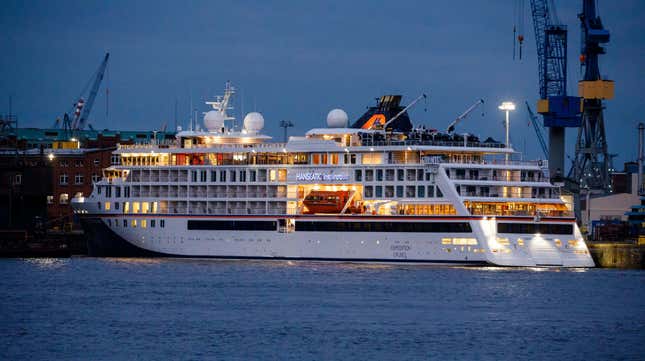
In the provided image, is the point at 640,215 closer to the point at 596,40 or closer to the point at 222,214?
the point at 596,40

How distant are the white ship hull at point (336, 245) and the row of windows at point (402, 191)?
82.6 inches

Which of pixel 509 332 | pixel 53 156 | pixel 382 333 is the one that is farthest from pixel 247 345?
pixel 53 156

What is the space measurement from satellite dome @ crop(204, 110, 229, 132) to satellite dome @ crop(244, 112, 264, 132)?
1896 millimetres

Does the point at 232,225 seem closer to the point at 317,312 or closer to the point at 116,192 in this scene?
the point at 116,192

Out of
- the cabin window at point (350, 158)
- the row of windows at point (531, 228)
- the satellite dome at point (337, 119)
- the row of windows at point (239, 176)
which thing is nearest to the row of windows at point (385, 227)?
the row of windows at point (531, 228)

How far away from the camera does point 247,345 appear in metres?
54.6

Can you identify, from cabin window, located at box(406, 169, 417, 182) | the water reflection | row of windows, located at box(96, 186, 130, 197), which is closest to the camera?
cabin window, located at box(406, 169, 417, 182)

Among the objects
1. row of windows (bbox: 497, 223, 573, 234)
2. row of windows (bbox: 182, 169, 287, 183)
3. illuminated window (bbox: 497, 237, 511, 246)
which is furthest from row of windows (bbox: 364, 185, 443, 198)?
row of windows (bbox: 182, 169, 287, 183)

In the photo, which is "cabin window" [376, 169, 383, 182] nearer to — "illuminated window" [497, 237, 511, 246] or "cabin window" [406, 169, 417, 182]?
"cabin window" [406, 169, 417, 182]

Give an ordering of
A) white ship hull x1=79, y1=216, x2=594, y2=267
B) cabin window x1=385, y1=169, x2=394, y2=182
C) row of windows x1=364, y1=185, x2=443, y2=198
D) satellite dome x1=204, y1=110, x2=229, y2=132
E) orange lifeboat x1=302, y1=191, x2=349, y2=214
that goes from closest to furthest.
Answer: white ship hull x1=79, y1=216, x2=594, y2=267, row of windows x1=364, y1=185, x2=443, y2=198, orange lifeboat x1=302, y1=191, x2=349, y2=214, cabin window x1=385, y1=169, x2=394, y2=182, satellite dome x1=204, y1=110, x2=229, y2=132

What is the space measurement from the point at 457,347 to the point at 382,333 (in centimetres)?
416

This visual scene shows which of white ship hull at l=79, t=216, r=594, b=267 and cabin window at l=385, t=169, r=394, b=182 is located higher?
cabin window at l=385, t=169, r=394, b=182

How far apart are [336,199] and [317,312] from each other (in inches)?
980

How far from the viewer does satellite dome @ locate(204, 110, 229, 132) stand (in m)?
97.2
